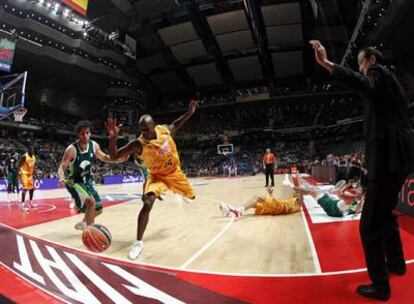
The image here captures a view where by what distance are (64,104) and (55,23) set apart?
13.9 m

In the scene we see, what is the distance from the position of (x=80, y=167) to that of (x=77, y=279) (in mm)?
2331

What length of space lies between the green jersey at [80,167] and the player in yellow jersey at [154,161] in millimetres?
1008

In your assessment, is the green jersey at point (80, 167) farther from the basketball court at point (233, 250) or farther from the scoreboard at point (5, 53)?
the scoreboard at point (5, 53)

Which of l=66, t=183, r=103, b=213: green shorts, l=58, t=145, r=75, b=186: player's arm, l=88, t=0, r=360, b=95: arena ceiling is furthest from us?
l=88, t=0, r=360, b=95: arena ceiling

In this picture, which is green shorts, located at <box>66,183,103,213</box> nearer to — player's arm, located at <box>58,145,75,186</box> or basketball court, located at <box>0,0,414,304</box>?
basketball court, located at <box>0,0,414,304</box>

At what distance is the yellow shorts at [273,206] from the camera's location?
6.93m

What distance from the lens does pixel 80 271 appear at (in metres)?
3.55

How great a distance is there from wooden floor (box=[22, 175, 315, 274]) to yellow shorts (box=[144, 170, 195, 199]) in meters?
0.76

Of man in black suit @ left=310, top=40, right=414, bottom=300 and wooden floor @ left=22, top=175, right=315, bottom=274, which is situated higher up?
man in black suit @ left=310, top=40, right=414, bottom=300

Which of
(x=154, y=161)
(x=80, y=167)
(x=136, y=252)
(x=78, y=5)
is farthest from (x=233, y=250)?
(x=78, y=5)

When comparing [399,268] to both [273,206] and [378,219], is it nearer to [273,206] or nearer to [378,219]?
[378,219]

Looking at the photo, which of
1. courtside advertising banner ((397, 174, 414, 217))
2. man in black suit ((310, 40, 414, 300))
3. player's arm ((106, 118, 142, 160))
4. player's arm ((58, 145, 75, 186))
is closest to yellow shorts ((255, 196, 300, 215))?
courtside advertising banner ((397, 174, 414, 217))

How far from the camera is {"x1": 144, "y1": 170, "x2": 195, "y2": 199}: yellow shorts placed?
4.59m

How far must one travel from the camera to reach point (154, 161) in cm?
470
